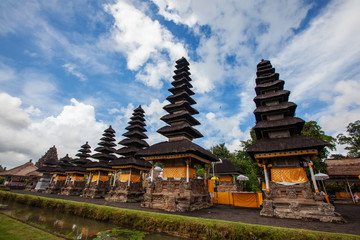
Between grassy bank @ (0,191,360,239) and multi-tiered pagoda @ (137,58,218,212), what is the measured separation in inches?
182

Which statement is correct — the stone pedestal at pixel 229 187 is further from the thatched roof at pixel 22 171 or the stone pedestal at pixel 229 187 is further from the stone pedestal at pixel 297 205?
the thatched roof at pixel 22 171

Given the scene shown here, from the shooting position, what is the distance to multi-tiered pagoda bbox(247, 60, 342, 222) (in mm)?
9898

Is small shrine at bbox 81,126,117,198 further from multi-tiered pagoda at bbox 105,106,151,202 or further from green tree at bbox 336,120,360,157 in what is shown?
green tree at bbox 336,120,360,157

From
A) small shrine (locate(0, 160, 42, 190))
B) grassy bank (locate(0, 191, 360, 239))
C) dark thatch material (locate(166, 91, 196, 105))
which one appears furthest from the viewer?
small shrine (locate(0, 160, 42, 190))

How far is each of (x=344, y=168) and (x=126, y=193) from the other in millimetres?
28817

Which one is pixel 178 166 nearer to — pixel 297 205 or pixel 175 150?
pixel 175 150

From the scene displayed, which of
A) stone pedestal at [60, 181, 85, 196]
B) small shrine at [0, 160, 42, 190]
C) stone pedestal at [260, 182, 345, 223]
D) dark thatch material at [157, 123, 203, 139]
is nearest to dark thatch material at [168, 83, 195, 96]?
dark thatch material at [157, 123, 203, 139]

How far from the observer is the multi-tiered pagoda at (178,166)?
13.2 m

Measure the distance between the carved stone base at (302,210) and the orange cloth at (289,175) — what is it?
1.41m

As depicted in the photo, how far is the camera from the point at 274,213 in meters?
10.4

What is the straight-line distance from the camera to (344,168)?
71.6 feet

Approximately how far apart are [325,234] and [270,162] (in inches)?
290

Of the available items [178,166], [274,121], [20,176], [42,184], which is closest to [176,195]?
[178,166]

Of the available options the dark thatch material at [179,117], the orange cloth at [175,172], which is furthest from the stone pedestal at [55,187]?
the dark thatch material at [179,117]
